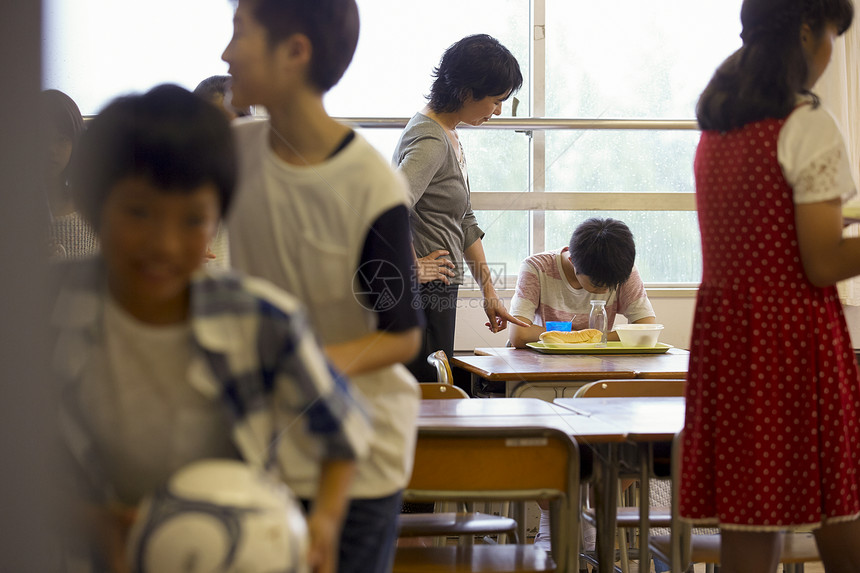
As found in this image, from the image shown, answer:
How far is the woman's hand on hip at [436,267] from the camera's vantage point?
28.5 inches

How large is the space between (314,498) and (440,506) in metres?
1.21

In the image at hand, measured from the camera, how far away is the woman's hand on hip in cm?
72

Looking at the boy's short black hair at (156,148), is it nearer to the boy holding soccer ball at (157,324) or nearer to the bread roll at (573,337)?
the boy holding soccer ball at (157,324)

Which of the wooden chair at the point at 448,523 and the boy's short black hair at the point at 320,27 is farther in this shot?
the wooden chair at the point at 448,523

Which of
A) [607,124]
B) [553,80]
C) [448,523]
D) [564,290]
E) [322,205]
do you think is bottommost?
[448,523]

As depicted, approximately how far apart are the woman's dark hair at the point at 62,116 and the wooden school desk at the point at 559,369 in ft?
4.30

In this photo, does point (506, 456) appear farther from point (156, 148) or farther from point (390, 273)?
point (156, 148)

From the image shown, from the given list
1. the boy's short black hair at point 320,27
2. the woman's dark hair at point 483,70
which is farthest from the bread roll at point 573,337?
the boy's short black hair at point 320,27

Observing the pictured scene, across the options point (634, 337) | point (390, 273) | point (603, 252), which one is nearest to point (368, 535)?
point (390, 273)

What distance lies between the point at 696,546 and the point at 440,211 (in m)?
0.50

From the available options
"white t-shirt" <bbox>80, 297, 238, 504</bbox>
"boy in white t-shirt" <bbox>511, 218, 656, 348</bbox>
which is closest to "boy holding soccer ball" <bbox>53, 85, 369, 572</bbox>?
"white t-shirt" <bbox>80, 297, 238, 504</bbox>

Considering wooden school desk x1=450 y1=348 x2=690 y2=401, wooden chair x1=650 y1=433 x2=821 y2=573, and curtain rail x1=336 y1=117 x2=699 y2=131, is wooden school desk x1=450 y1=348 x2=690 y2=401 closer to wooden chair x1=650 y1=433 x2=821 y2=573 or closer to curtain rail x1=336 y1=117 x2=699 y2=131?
wooden chair x1=650 y1=433 x2=821 y2=573

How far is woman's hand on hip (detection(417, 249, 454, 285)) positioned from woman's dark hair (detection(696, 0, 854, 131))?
0.99 feet

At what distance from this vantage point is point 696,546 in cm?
97
